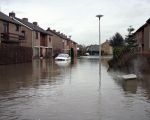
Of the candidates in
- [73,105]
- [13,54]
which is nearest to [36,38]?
[13,54]

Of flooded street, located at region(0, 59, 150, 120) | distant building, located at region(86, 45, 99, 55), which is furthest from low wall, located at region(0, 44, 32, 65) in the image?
distant building, located at region(86, 45, 99, 55)

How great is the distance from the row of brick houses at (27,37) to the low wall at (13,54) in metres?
0.60

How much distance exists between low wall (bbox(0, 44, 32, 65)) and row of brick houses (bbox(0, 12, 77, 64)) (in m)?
0.60

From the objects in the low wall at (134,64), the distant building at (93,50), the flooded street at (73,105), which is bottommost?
the flooded street at (73,105)

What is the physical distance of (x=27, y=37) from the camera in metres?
59.9

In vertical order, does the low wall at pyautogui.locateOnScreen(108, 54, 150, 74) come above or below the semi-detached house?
below

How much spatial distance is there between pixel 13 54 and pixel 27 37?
2156 cm

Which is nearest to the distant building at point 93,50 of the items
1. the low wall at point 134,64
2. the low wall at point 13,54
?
the low wall at point 13,54

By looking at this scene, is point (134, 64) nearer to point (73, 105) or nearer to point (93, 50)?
point (73, 105)

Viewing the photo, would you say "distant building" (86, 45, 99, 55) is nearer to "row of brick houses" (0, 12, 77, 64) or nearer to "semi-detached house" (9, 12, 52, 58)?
"row of brick houses" (0, 12, 77, 64)

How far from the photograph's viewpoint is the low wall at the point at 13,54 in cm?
3531

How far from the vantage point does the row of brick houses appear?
1792 inches

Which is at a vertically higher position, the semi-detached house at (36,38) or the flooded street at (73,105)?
the semi-detached house at (36,38)

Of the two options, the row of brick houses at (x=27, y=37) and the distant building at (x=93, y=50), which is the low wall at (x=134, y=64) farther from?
the distant building at (x=93, y=50)
